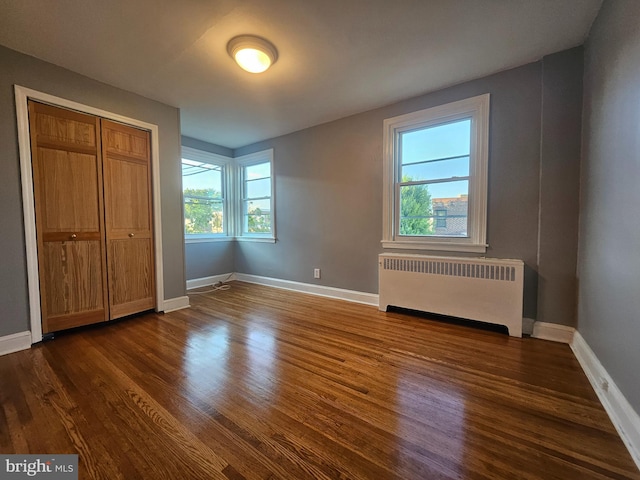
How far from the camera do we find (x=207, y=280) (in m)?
4.50

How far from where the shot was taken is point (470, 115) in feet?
8.64

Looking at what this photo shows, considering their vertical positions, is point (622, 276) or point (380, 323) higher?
point (622, 276)

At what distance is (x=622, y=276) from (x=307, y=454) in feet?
6.08

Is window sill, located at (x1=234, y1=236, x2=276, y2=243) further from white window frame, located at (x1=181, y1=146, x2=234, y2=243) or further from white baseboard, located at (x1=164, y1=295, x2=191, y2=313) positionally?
white baseboard, located at (x1=164, y1=295, x2=191, y2=313)

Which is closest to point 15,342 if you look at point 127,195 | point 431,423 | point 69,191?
point 69,191

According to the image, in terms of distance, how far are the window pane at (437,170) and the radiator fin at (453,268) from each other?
0.94 m

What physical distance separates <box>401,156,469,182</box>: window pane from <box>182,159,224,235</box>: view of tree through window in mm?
3295

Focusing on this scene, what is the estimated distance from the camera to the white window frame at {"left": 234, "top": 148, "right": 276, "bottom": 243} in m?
4.31

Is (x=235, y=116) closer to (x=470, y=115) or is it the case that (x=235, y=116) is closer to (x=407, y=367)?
(x=470, y=115)

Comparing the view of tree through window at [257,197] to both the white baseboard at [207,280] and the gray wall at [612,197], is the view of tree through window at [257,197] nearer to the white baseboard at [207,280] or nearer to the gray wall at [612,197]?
the white baseboard at [207,280]

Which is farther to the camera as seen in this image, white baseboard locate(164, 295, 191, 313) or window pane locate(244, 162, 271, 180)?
window pane locate(244, 162, 271, 180)

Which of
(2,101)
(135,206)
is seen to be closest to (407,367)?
(135,206)

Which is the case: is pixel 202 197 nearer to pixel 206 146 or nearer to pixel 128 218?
pixel 206 146

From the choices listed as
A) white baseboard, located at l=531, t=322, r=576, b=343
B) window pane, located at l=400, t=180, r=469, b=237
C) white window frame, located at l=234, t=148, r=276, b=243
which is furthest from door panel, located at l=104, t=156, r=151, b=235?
white baseboard, located at l=531, t=322, r=576, b=343
